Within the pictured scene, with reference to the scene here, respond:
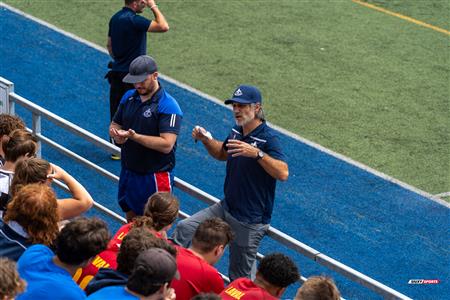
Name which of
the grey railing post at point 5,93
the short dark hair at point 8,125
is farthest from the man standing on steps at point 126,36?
the short dark hair at point 8,125

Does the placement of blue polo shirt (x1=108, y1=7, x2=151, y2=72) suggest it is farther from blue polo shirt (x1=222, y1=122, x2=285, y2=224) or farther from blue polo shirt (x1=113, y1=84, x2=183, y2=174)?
blue polo shirt (x1=222, y1=122, x2=285, y2=224)

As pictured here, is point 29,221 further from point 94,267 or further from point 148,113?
point 148,113

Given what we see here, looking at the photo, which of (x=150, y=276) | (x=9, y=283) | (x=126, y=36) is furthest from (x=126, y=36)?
(x=9, y=283)

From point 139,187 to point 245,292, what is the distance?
2.27m

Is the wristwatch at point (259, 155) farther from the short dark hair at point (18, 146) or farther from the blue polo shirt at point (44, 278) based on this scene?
the blue polo shirt at point (44, 278)

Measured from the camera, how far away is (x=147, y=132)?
26.1 ft

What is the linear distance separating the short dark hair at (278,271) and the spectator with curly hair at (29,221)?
4.40ft

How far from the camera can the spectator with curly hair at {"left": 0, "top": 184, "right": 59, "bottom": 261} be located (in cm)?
574

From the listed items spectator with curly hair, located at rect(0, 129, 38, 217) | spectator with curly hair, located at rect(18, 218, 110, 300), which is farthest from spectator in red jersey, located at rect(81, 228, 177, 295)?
spectator with curly hair, located at rect(0, 129, 38, 217)

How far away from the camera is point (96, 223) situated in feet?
18.1

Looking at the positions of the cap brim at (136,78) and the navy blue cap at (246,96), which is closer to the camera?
the navy blue cap at (246,96)

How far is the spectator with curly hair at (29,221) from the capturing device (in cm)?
574

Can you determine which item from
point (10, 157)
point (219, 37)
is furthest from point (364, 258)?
point (219, 37)

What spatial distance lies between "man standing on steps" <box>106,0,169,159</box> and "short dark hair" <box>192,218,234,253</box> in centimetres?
431
